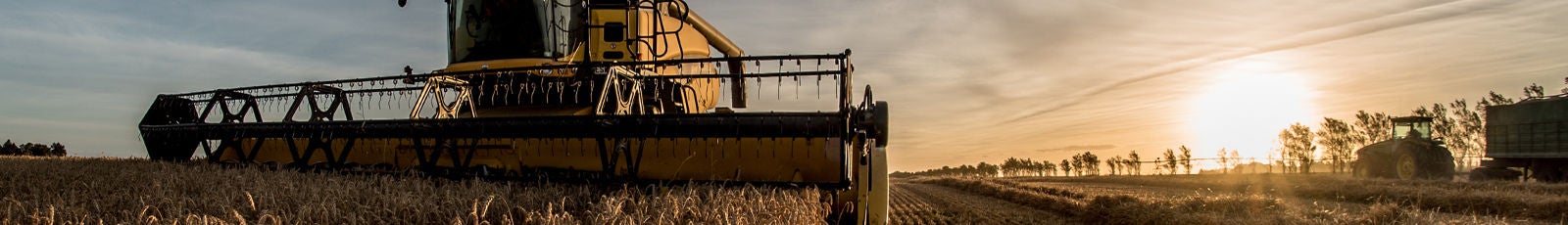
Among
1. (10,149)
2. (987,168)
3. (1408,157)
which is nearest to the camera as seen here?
(10,149)

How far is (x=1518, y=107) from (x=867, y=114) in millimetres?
24544

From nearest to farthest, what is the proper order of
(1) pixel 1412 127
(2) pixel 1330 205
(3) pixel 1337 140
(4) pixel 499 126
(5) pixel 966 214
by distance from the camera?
1. (4) pixel 499 126
2. (5) pixel 966 214
3. (2) pixel 1330 205
4. (1) pixel 1412 127
5. (3) pixel 1337 140

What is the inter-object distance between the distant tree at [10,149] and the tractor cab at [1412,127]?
103 feet

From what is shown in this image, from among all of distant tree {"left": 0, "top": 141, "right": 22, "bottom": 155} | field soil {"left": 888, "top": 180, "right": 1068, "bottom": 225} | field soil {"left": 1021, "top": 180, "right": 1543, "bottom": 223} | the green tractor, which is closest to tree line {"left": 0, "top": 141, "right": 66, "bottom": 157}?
distant tree {"left": 0, "top": 141, "right": 22, "bottom": 155}

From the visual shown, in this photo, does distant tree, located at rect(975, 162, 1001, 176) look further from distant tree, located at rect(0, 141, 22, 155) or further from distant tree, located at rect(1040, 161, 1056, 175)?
distant tree, located at rect(0, 141, 22, 155)

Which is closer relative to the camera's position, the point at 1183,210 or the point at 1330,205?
the point at 1183,210

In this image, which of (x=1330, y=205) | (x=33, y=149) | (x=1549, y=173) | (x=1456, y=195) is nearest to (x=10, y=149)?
(x=33, y=149)

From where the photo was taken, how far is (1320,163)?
50.6 m

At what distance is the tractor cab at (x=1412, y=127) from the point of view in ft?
78.9

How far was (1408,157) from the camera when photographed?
2334 cm

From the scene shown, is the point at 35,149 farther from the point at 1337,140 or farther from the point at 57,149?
the point at 1337,140

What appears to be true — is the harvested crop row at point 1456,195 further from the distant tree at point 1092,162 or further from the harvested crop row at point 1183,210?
the distant tree at point 1092,162

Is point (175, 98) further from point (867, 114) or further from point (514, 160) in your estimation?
point (867, 114)

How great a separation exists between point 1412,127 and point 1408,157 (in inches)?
54.0
